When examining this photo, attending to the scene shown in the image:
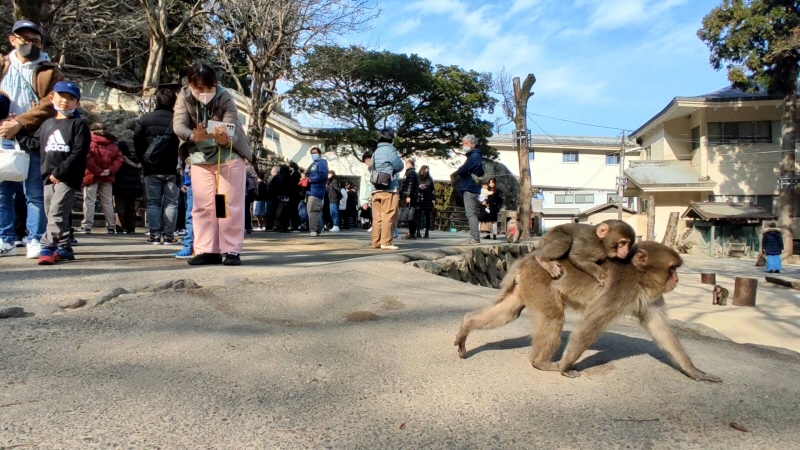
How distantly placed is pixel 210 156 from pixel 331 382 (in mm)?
3511

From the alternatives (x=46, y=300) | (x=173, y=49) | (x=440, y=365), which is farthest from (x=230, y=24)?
(x=440, y=365)

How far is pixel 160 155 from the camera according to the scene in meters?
7.48

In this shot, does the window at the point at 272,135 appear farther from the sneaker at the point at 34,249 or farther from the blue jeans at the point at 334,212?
the sneaker at the point at 34,249

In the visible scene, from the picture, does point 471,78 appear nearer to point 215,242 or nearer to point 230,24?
point 230,24

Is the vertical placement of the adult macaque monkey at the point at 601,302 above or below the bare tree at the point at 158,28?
below

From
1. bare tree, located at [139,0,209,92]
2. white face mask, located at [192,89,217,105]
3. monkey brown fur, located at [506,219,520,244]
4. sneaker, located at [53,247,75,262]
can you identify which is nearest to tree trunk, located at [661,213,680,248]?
monkey brown fur, located at [506,219,520,244]

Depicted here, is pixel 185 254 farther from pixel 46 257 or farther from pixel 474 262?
pixel 474 262

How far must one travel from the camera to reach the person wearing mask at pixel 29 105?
5891 millimetres

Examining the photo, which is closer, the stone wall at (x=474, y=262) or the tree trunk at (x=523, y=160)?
the stone wall at (x=474, y=262)

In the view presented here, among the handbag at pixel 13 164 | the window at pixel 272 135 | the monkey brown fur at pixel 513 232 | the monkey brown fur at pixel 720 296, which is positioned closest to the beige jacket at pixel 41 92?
the handbag at pixel 13 164

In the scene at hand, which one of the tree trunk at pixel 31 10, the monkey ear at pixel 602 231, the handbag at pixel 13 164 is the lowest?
the monkey ear at pixel 602 231

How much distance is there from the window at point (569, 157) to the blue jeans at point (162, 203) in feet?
124

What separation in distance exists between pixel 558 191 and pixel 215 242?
3893cm

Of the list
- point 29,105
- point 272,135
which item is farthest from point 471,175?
point 272,135
